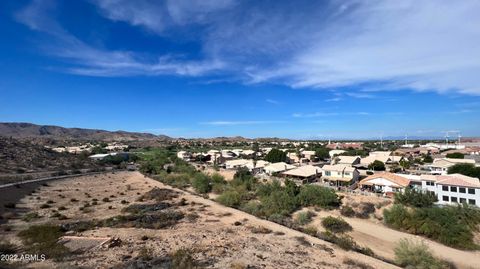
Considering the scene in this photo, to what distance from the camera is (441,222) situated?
23609 millimetres

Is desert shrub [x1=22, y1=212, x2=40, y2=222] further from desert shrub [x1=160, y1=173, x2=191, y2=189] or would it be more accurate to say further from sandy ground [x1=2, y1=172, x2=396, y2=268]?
desert shrub [x1=160, y1=173, x2=191, y2=189]

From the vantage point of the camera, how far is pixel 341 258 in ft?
54.4

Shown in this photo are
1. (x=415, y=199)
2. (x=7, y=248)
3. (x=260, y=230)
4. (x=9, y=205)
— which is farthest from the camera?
(x=9, y=205)

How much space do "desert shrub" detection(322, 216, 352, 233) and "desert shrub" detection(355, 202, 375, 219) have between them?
153 inches

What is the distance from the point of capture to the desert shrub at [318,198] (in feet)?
99.7

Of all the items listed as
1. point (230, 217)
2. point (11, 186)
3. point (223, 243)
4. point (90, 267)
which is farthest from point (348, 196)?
point (11, 186)

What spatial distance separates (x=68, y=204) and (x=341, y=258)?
29214 millimetres

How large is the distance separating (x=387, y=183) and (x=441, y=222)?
12.0m

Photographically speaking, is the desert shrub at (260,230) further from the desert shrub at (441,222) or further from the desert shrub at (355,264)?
the desert shrub at (441,222)

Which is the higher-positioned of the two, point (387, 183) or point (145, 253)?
point (387, 183)

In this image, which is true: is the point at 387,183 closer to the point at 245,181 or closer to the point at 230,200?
the point at 245,181

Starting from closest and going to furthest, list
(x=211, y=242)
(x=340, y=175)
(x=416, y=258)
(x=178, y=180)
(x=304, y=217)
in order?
(x=416, y=258) → (x=211, y=242) → (x=304, y=217) → (x=340, y=175) → (x=178, y=180)

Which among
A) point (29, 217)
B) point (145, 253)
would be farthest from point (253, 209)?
point (29, 217)

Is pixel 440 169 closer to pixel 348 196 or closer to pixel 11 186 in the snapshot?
pixel 348 196
